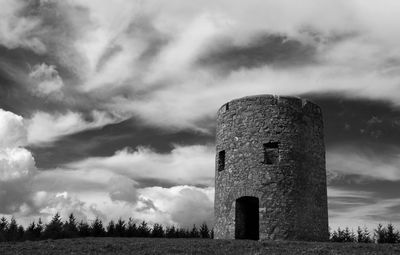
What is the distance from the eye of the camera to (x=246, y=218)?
23.3m

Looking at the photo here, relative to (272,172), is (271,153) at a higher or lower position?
higher

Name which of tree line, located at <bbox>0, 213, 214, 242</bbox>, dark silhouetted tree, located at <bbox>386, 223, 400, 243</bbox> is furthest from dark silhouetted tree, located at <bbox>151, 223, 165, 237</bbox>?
dark silhouetted tree, located at <bbox>386, 223, 400, 243</bbox>

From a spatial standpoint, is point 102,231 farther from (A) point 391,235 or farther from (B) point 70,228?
(A) point 391,235

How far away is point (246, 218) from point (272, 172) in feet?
10.2

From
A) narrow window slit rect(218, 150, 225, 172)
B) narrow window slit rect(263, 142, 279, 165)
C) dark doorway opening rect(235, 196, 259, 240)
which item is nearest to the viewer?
narrow window slit rect(263, 142, 279, 165)

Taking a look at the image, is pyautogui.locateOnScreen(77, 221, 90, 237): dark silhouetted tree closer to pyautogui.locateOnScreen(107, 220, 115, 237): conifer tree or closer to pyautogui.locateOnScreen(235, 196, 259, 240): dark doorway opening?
pyautogui.locateOnScreen(107, 220, 115, 237): conifer tree

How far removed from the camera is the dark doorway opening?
22.5 m

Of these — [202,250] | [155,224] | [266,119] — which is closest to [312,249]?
[202,250]

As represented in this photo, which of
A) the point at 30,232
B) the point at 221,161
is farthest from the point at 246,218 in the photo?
the point at 30,232

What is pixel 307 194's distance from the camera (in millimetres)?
22312

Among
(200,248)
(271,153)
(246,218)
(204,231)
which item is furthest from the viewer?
(204,231)

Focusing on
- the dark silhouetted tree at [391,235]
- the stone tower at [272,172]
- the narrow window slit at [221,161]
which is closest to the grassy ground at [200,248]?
the stone tower at [272,172]

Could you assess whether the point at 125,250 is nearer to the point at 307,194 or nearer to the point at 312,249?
the point at 312,249

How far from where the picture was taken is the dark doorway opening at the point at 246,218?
22.5 m
